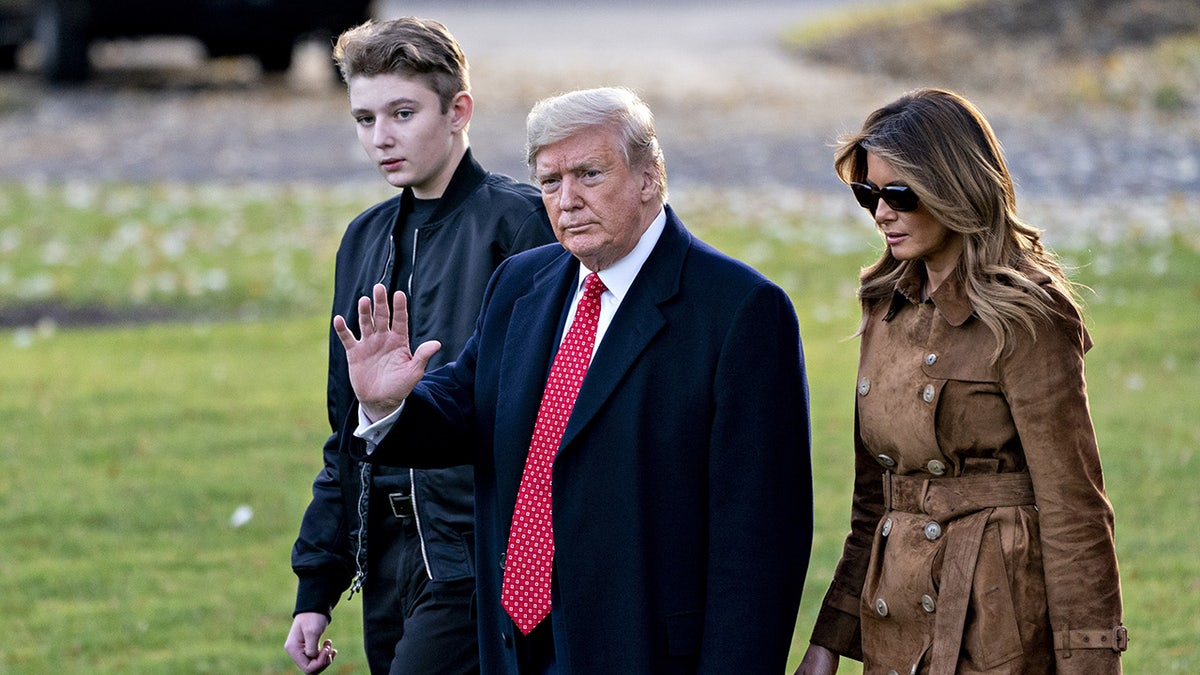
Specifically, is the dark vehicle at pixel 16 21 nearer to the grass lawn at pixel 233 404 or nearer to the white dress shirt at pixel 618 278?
the grass lawn at pixel 233 404

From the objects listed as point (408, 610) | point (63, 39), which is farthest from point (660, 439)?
point (63, 39)

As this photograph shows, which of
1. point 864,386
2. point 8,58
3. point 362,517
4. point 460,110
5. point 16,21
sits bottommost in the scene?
point 362,517

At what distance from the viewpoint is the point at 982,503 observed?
3.29 metres

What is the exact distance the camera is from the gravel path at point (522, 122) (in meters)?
16.0

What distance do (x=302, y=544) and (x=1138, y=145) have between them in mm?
15838

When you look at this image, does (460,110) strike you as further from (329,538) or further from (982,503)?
(982,503)

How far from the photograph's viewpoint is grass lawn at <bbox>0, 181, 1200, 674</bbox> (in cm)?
630

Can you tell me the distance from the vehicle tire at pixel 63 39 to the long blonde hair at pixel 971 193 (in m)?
17.3

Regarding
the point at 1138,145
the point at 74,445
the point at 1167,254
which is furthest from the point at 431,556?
the point at 1138,145

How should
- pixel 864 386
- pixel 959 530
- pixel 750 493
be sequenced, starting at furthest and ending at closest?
pixel 864 386, pixel 959 530, pixel 750 493

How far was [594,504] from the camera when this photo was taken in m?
3.10

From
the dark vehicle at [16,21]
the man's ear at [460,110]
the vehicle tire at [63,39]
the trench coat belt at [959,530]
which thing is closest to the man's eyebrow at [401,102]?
the man's ear at [460,110]

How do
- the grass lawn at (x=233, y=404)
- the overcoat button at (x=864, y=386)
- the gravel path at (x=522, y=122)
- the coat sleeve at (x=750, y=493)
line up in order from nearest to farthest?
1. the coat sleeve at (x=750, y=493)
2. the overcoat button at (x=864, y=386)
3. the grass lawn at (x=233, y=404)
4. the gravel path at (x=522, y=122)

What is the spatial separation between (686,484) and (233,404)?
662 cm
